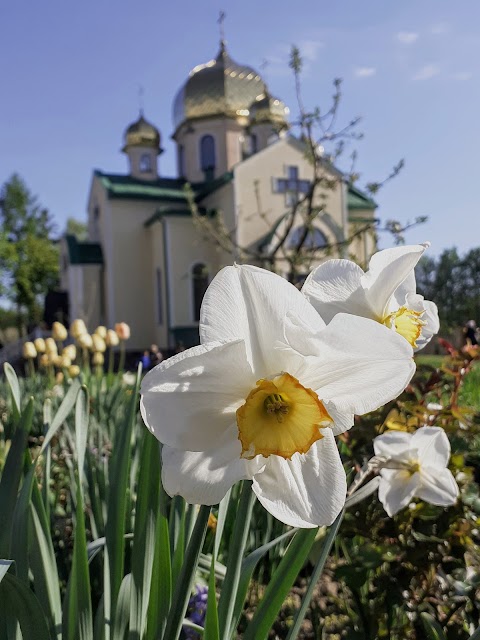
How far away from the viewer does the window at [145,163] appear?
21969 millimetres

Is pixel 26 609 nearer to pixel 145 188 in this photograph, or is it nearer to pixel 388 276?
pixel 388 276

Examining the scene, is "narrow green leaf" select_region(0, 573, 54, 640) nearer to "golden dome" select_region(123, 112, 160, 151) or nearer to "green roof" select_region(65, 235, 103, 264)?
"green roof" select_region(65, 235, 103, 264)

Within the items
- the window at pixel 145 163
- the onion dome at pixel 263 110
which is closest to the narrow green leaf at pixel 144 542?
the onion dome at pixel 263 110

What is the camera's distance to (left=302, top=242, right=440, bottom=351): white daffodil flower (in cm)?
73

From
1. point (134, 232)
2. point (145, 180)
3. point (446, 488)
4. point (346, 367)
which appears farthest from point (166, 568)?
point (145, 180)

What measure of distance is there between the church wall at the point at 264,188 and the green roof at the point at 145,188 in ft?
4.78

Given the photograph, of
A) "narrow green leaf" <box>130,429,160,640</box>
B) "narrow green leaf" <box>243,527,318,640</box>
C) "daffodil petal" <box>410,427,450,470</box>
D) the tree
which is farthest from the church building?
"narrow green leaf" <box>243,527,318,640</box>

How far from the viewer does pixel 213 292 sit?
634mm

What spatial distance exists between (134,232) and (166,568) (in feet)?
65.8

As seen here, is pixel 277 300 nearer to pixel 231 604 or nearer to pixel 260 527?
pixel 231 604

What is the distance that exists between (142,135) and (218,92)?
3.44m

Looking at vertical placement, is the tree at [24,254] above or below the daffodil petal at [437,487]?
above

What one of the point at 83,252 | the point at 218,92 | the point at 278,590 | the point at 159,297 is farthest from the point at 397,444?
the point at 218,92

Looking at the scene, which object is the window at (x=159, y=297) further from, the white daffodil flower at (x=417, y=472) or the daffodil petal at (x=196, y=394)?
the daffodil petal at (x=196, y=394)
